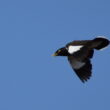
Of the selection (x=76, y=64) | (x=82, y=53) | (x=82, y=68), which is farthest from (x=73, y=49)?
(x=82, y=68)

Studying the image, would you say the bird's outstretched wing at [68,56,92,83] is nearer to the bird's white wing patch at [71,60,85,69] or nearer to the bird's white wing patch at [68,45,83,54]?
the bird's white wing patch at [71,60,85,69]

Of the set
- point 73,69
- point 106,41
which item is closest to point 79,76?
point 73,69

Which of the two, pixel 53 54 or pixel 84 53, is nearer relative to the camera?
pixel 84 53

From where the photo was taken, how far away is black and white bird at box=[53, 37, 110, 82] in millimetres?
8797

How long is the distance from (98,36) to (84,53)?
23.7 inches

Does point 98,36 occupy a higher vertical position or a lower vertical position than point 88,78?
higher

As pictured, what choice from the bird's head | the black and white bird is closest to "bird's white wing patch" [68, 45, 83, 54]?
the black and white bird

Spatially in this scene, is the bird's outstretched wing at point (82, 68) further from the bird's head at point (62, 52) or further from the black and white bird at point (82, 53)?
the bird's head at point (62, 52)

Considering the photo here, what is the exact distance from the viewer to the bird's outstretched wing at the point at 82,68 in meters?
9.01

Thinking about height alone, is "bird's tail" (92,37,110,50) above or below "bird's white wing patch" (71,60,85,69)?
above

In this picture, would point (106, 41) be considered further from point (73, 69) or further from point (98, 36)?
point (73, 69)

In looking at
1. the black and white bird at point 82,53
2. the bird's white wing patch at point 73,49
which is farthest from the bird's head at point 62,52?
the bird's white wing patch at point 73,49

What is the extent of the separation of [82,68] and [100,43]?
60cm

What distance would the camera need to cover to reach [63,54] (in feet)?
30.3
